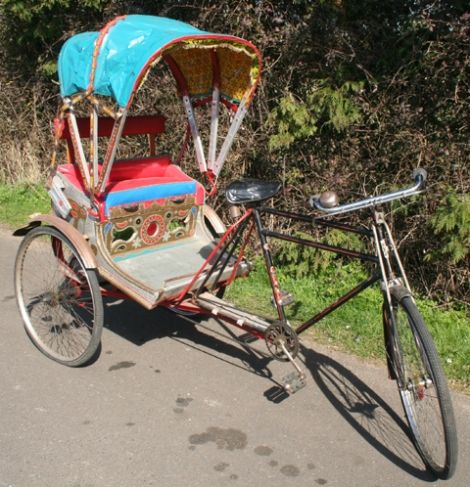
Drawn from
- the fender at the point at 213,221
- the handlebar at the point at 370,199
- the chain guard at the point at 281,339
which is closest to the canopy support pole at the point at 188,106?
the fender at the point at 213,221

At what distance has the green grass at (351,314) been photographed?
13.1ft

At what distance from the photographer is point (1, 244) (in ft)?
21.2

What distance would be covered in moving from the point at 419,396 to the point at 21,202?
6216mm

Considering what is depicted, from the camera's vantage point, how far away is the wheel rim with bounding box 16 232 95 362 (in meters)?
4.12

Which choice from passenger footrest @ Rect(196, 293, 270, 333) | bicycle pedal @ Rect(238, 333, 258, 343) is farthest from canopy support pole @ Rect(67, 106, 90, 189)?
bicycle pedal @ Rect(238, 333, 258, 343)

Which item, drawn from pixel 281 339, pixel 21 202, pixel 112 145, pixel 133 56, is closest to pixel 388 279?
pixel 281 339

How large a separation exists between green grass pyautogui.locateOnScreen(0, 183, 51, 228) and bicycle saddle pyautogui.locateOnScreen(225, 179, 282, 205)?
4.37 m

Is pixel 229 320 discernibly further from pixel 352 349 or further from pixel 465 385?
pixel 465 385

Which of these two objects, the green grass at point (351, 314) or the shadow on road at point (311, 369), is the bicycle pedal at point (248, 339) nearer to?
the shadow on road at point (311, 369)

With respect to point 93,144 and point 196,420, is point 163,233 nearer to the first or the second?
point 93,144

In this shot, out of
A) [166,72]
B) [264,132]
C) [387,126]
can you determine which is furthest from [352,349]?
[166,72]

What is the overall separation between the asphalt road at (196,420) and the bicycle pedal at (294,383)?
Answer: 0.21 metres

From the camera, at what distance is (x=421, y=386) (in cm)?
292

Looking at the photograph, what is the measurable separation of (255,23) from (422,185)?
11.6ft
